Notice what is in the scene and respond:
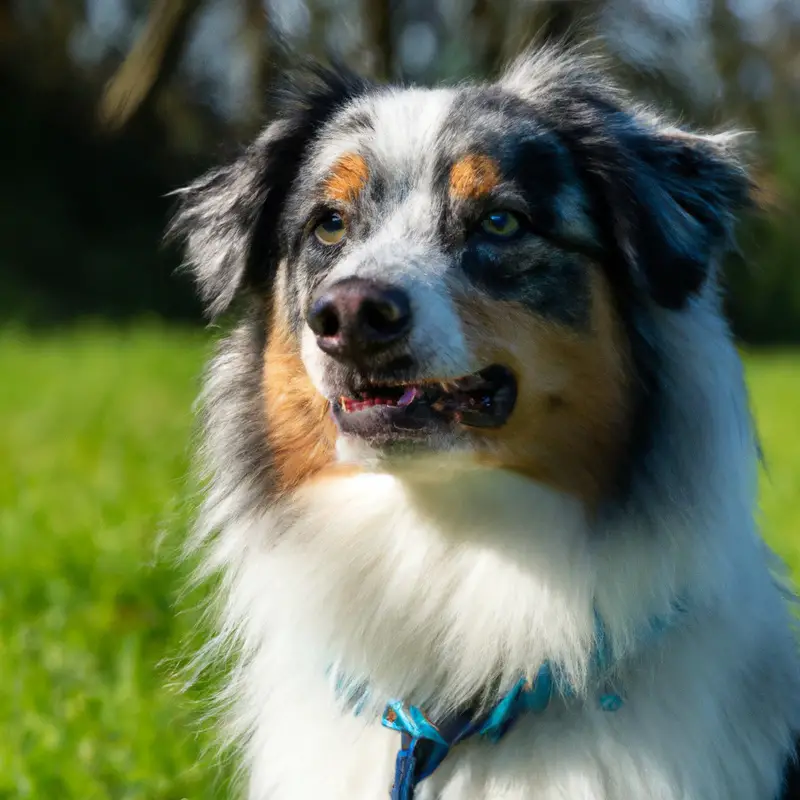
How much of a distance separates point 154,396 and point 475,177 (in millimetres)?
7292

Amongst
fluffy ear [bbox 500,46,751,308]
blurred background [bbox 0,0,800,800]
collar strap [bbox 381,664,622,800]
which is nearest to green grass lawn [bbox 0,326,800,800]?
blurred background [bbox 0,0,800,800]

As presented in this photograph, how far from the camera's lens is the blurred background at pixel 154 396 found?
3.79m

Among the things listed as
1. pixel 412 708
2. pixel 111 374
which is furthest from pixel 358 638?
pixel 111 374

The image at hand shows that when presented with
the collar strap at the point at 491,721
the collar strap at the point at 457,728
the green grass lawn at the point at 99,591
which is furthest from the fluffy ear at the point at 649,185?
the green grass lawn at the point at 99,591

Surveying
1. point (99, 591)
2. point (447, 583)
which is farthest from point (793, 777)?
point (99, 591)

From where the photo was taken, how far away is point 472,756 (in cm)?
261

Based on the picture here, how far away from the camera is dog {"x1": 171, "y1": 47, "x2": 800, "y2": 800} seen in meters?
2.56

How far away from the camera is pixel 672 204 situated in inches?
111

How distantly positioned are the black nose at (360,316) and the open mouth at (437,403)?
159 millimetres

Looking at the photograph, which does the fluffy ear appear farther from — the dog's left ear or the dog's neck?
the dog's neck

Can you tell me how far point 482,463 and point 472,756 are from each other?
0.70 meters

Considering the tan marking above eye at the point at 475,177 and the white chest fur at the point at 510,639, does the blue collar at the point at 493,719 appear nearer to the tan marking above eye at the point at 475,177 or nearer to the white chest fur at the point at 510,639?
the white chest fur at the point at 510,639

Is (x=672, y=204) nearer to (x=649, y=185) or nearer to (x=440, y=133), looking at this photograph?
(x=649, y=185)

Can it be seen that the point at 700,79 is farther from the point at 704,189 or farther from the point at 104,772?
the point at 104,772
